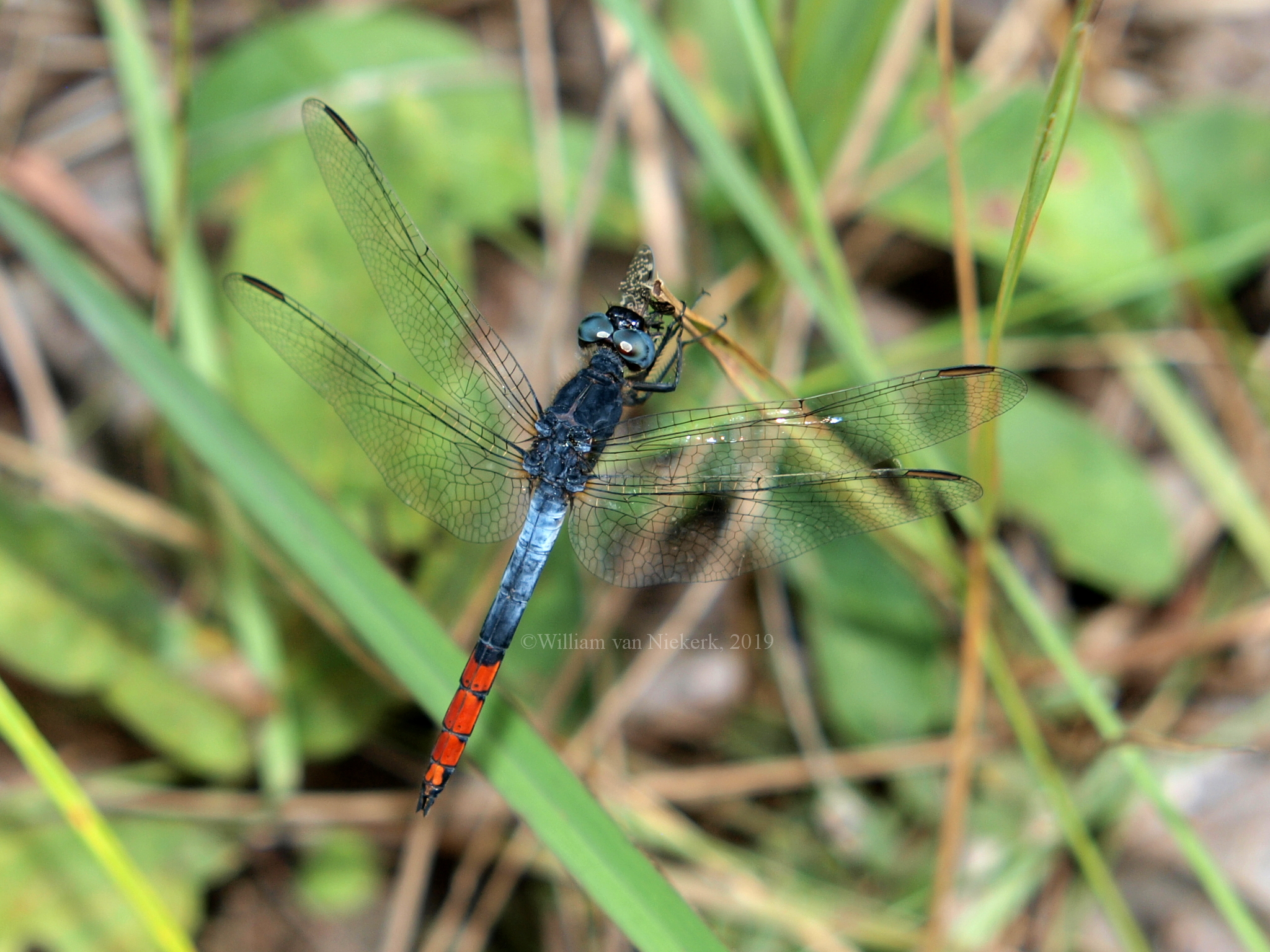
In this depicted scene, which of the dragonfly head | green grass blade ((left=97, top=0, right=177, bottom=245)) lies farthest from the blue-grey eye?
green grass blade ((left=97, top=0, right=177, bottom=245))

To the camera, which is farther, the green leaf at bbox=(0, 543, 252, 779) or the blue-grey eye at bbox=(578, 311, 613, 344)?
the green leaf at bbox=(0, 543, 252, 779)

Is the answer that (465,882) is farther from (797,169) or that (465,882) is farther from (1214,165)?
(1214,165)

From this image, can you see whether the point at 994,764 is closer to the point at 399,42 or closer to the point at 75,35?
the point at 399,42

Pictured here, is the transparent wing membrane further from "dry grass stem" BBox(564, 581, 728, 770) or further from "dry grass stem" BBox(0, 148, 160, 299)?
"dry grass stem" BBox(0, 148, 160, 299)

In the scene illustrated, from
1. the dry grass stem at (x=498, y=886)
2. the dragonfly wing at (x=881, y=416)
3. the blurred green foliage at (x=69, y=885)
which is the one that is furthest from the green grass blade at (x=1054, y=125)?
the blurred green foliage at (x=69, y=885)

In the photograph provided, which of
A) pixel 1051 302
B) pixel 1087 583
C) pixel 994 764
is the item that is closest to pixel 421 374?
pixel 1051 302

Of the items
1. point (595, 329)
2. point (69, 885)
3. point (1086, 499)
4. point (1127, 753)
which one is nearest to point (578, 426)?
point (595, 329)

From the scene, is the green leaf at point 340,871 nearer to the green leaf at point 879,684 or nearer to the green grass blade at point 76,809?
the green grass blade at point 76,809
